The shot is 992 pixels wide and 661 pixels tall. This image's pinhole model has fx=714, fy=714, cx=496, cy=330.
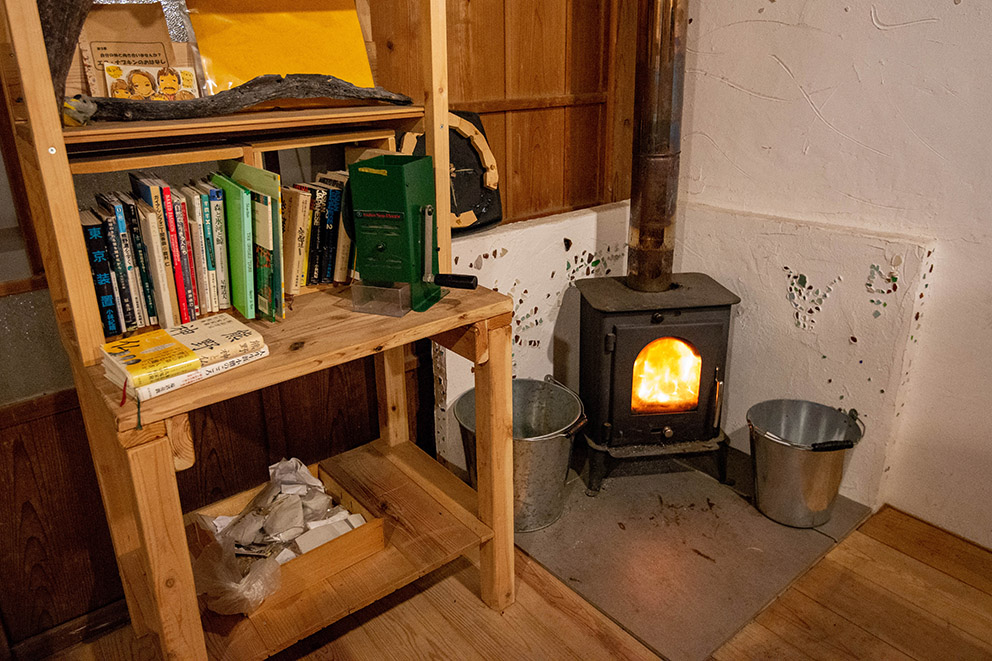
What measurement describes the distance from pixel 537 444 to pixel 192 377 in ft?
3.65

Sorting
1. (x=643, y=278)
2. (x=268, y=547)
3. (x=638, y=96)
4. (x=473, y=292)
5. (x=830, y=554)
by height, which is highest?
(x=638, y=96)

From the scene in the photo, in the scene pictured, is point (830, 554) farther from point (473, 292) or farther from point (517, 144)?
point (517, 144)

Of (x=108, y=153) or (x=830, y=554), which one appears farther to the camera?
(x=830, y=554)

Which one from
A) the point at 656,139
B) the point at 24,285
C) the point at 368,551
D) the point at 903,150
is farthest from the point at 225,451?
the point at 903,150

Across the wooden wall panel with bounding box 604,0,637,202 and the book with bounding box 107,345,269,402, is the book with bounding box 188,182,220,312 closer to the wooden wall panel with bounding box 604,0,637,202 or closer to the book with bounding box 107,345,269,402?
the book with bounding box 107,345,269,402

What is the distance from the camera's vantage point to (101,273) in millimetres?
1329

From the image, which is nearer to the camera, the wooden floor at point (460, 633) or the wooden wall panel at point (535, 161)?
the wooden floor at point (460, 633)

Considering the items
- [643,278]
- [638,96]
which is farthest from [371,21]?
[643,278]

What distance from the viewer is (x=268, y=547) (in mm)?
1766

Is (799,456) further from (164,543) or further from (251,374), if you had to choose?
(164,543)

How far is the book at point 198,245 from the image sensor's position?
1409mm

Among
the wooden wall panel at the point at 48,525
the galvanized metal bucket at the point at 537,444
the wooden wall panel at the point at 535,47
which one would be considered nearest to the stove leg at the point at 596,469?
the galvanized metal bucket at the point at 537,444

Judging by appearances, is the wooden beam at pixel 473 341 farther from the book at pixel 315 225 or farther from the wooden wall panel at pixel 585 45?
the wooden wall panel at pixel 585 45

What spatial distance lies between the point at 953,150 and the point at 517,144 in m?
1.29
